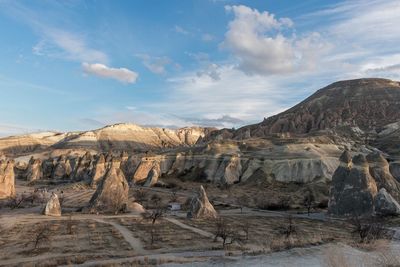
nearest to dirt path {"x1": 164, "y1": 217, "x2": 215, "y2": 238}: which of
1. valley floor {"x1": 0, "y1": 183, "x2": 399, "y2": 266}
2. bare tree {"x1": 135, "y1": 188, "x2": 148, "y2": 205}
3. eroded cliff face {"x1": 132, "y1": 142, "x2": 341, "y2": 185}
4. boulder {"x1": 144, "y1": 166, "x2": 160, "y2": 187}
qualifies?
valley floor {"x1": 0, "y1": 183, "x2": 399, "y2": 266}

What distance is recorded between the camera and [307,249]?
21.8m

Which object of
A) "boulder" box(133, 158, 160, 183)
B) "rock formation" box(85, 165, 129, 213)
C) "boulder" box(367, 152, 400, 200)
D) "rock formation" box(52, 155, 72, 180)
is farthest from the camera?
"rock formation" box(52, 155, 72, 180)

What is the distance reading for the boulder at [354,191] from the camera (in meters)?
51.9

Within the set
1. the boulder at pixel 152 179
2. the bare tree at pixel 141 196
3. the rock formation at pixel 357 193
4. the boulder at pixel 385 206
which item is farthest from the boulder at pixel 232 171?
the boulder at pixel 385 206

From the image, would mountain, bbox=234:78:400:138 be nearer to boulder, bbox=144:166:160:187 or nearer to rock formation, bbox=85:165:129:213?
boulder, bbox=144:166:160:187

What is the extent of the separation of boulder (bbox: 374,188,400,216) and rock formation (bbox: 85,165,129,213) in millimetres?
31323

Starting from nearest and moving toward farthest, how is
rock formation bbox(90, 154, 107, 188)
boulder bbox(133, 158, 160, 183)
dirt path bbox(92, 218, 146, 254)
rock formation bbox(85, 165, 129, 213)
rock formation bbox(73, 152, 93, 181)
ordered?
dirt path bbox(92, 218, 146, 254)
rock formation bbox(85, 165, 129, 213)
rock formation bbox(90, 154, 107, 188)
boulder bbox(133, 158, 160, 183)
rock formation bbox(73, 152, 93, 181)

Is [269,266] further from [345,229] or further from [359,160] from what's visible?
[359,160]

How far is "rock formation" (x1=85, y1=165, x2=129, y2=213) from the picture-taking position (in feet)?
185

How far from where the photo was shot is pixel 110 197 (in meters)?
57.3

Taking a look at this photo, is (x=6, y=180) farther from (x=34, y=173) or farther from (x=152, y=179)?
(x=34, y=173)

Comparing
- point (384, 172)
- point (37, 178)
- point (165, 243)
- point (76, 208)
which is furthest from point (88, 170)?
point (165, 243)

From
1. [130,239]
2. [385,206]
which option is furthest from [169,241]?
[385,206]

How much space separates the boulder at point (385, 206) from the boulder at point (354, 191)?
2.53 ft
